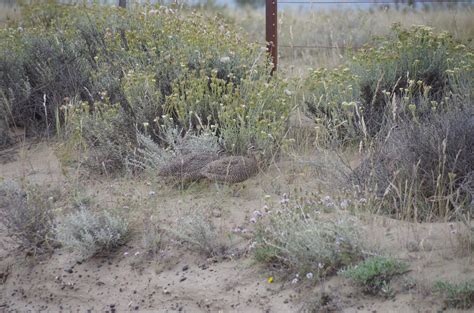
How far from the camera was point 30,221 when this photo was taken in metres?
6.05

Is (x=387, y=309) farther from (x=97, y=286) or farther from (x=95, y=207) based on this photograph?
(x=95, y=207)

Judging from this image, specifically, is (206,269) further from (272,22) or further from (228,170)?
(272,22)

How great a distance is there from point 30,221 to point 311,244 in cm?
245

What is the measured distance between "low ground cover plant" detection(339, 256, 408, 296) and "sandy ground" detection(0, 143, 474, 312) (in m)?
0.06

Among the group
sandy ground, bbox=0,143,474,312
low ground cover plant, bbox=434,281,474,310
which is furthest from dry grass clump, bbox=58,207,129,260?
low ground cover plant, bbox=434,281,474,310

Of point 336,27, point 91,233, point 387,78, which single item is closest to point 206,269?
point 91,233

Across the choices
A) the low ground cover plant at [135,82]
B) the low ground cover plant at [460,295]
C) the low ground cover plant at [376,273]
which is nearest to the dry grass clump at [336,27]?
the low ground cover plant at [135,82]

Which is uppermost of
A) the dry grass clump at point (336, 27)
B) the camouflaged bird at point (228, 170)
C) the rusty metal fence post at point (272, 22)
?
the rusty metal fence post at point (272, 22)

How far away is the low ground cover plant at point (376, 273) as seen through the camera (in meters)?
4.64

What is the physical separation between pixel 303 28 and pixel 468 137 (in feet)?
27.3

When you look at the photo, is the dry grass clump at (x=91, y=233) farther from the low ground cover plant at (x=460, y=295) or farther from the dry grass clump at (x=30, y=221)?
the low ground cover plant at (x=460, y=295)

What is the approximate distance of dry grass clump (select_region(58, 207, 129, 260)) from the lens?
5.74 metres

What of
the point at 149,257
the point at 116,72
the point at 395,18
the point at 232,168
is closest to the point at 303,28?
the point at 395,18

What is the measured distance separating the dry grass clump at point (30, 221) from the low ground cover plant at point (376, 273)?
8.35 ft
